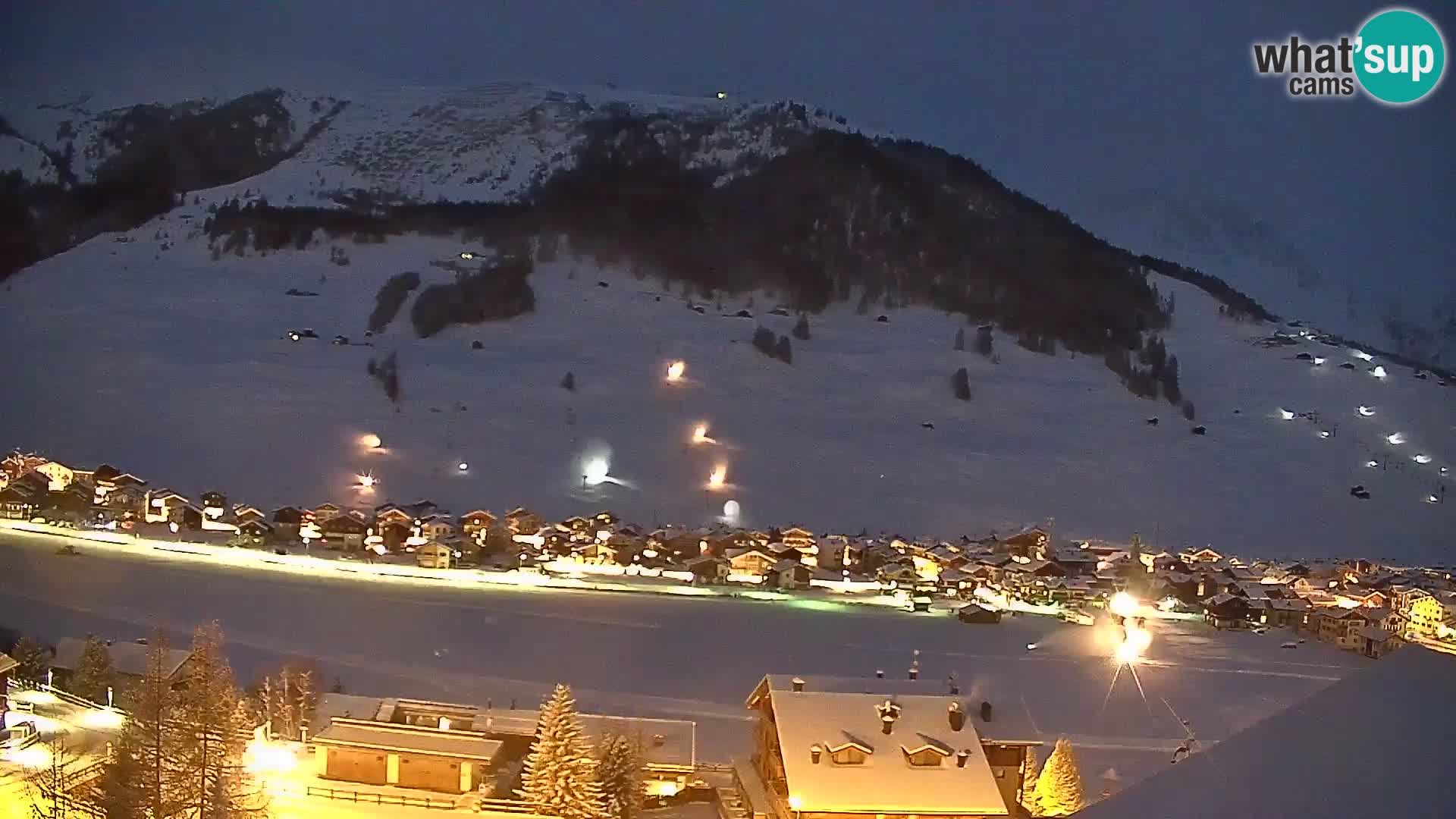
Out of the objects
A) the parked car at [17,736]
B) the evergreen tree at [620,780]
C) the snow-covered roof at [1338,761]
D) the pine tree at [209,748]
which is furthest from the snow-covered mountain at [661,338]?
the snow-covered roof at [1338,761]

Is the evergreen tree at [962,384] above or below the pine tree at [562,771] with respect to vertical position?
above

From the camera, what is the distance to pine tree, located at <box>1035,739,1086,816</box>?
16.3 ft

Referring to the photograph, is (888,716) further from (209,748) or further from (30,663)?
(30,663)

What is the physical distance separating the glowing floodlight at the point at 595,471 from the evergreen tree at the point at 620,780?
930 cm

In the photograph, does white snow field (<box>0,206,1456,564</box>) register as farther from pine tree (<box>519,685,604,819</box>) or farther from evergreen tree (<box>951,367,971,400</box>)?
pine tree (<box>519,685,604,819</box>)

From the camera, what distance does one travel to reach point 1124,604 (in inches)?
392

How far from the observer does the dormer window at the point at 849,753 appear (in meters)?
4.66

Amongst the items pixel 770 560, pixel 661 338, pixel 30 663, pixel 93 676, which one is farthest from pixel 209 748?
pixel 661 338

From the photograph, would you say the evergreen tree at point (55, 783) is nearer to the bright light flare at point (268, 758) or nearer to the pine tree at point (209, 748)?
the pine tree at point (209, 748)

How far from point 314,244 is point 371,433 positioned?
8.97 meters


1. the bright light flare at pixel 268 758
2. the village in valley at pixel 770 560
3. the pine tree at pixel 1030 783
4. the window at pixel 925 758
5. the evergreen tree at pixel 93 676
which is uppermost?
the village in valley at pixel 770 560

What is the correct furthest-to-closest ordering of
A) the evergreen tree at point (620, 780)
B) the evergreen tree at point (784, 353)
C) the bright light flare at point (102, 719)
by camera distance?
the evergreen tree at point (784, 353)
the bright light flare at point (102, 719)
the evergreen tree at point (620, 780)

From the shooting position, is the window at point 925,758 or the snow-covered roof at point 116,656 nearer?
the window at point 925,758

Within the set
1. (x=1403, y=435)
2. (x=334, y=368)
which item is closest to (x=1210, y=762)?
(x=334, y=368)
